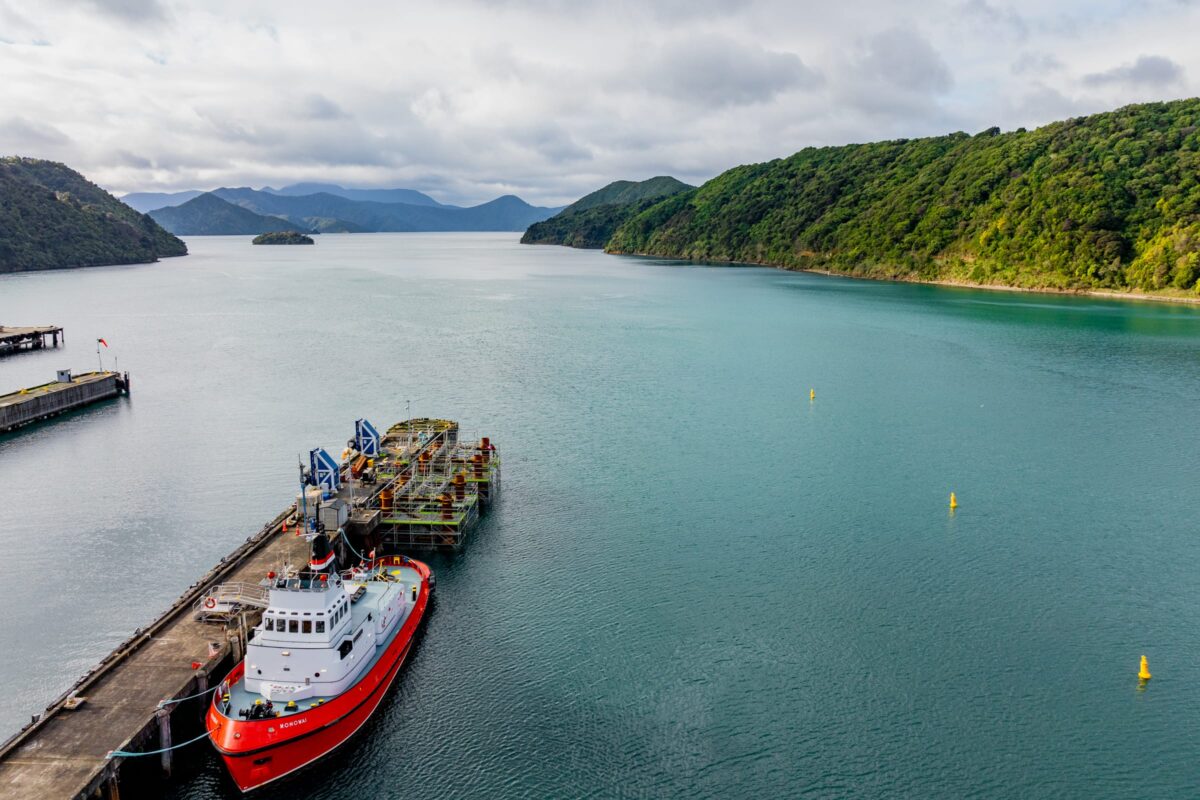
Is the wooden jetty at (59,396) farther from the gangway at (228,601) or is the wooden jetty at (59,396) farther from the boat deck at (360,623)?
the boat deck at (360,623)

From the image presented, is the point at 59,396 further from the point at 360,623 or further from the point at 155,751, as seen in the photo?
the point at 155,751

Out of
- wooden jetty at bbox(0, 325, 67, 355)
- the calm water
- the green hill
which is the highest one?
the green hill

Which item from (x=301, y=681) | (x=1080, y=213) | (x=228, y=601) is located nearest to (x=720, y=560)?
(x=301, y=681)

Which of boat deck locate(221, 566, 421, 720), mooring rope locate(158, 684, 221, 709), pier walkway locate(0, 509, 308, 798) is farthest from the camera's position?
boat deck locate(221, 566, 421, 720)

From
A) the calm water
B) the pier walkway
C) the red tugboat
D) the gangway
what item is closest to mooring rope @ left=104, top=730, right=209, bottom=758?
the pier walkway

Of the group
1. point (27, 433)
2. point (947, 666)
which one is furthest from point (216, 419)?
point (947, 666)

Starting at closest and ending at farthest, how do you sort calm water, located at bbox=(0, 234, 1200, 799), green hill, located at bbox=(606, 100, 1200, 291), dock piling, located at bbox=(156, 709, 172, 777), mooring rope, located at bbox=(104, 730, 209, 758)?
mooring rope, located at bbox=(104, 730, 209, 758)
dock piling, located at bbox=(156, 709, 172, 777)
calm water, located at bbox=(0, 234, 1200, 799)
green hill, located at bbox=(606, 100, 1200, 291)

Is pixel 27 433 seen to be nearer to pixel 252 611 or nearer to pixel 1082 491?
pixel 252 611

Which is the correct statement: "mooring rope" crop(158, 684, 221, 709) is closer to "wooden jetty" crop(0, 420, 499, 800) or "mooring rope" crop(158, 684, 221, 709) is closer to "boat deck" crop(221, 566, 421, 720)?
"wooden jetty" crop(0, 420, 499, 800)
